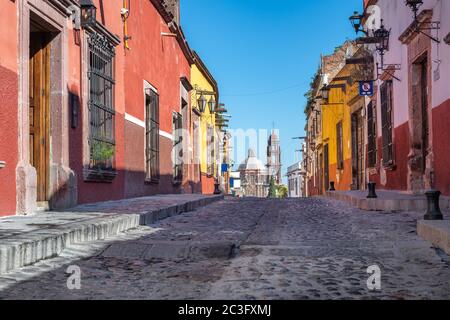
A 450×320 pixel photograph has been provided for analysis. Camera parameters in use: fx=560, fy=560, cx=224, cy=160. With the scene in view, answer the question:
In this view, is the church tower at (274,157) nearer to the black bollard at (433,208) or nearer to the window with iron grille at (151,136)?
the window with iron grille at (151,136)

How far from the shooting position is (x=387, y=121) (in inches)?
547

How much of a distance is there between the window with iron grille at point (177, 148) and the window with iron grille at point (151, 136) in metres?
2.77

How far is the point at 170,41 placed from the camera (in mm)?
17000

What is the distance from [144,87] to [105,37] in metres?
3.31

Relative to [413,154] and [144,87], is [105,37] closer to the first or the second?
[144,87]

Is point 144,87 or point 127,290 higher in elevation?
point 144,87

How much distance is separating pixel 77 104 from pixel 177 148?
9.62 m

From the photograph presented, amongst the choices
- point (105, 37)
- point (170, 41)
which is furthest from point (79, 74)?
point (170, 41)

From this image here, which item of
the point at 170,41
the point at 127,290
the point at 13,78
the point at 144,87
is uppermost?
the point at 170,41

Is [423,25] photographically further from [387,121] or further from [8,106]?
[8,106]

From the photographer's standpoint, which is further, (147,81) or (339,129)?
(339,129)

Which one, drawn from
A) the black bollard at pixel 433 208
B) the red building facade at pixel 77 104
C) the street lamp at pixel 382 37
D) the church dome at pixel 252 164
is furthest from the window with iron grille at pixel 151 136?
the church dome at pixel 252 164

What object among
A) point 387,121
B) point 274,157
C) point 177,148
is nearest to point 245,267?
point 387,121

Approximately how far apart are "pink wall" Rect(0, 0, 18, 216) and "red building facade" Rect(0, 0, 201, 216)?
0.01 m
